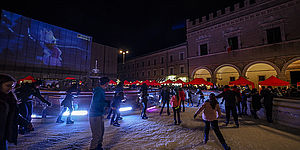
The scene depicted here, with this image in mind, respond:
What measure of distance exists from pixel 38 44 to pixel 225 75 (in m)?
40.9

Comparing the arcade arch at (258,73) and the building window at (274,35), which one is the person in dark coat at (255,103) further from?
the building window at (274,35)

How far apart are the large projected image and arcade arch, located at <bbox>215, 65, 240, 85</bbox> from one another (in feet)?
114

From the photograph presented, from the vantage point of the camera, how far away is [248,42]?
688 inches

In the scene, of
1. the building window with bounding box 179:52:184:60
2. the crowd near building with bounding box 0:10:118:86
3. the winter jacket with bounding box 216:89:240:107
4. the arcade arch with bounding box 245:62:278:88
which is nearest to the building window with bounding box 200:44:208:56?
the building window with bounding box 179:52:184:60

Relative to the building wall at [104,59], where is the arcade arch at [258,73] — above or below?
below

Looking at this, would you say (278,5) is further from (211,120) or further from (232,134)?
(211,120)

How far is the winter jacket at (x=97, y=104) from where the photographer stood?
3.28 metres

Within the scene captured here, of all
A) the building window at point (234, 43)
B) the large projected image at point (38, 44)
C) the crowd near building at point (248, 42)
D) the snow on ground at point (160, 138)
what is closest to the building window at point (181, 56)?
the crowd near building at point (248, 42)

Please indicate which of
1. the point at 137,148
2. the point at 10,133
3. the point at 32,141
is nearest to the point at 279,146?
the point at 137,148

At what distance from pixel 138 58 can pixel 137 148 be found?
39.1 meters

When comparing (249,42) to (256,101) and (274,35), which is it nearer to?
(274,35)

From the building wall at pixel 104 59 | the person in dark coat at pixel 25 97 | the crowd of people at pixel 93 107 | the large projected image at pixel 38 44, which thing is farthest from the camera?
the building wall at pixel 104 59

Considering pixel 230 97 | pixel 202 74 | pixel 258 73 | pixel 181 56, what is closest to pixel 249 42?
pixel 258 73

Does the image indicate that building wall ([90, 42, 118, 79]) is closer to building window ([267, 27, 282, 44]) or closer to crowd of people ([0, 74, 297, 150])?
crowd of people ([0, 74, 297, 150])
